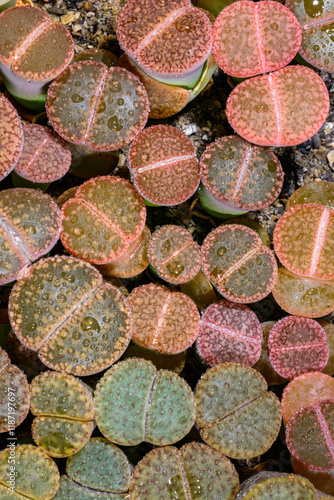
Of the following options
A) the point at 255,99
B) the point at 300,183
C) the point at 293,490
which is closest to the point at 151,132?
the point at 255,99

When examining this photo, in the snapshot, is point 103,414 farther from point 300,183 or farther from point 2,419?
point 300,183

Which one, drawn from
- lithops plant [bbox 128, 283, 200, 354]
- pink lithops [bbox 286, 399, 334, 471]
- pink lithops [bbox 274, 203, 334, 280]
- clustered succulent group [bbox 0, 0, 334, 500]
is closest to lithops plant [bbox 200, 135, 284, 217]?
clustered succulent group [bbox 0, 0, 334, 500]

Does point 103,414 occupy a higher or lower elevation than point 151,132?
lower

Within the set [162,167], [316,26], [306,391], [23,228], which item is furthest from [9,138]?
[306,391]

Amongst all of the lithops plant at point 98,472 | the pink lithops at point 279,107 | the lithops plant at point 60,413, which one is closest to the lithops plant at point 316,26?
the pink lithops at point 279,107

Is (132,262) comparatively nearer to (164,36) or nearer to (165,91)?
(165,91)

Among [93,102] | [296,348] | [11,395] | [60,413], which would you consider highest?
[93,102]

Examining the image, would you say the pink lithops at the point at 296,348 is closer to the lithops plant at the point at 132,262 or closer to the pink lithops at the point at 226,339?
the pink lithops at the point at 226,339
